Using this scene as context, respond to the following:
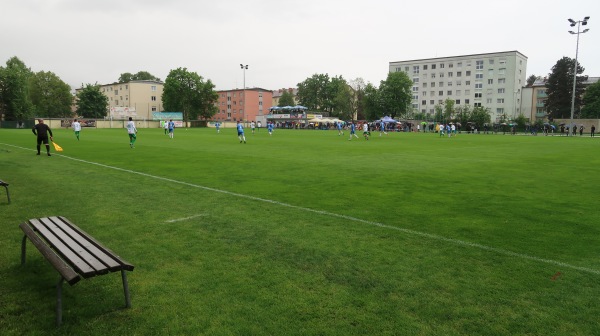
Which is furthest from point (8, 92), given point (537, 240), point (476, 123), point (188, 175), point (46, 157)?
point (537, 240)

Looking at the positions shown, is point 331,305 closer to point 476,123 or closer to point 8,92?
point 476,123

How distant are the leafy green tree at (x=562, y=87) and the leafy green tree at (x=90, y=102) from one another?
106795 mm

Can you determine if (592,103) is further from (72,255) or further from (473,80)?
(72,255)

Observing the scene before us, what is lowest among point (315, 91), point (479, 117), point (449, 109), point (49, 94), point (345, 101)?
point (479, 117)

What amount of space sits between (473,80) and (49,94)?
112911mm

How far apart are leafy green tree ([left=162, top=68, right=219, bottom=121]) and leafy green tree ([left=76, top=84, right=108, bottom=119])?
14681 millimetres

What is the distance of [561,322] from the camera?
3689mm

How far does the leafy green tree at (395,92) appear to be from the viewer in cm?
9162

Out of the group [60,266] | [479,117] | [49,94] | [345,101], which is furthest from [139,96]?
[60,266]

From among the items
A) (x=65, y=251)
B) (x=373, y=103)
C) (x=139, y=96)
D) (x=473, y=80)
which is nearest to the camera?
(x=65, y=251)

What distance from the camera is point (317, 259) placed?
5277 mm

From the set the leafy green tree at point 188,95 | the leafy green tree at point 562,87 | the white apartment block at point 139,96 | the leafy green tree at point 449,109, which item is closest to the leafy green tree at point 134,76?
the white apartment block at point 139,96

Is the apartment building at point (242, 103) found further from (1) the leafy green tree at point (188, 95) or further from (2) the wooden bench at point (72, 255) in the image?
(2) the wooden bench at point (72, 255)

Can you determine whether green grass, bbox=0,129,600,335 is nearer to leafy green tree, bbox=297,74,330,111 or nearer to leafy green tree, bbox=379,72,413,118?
Answer: leafy green tree, bbox=379,72,413,118
